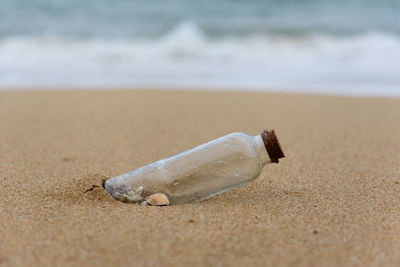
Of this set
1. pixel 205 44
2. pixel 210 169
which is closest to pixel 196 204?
pixel 210 169

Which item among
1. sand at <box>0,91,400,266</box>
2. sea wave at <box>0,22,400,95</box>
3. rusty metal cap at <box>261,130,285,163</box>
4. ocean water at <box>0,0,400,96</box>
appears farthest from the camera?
ocean water at <box>0,0,400,96</box>

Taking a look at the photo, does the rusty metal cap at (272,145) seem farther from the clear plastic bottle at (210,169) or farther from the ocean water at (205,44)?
the ocean water at (205,44)

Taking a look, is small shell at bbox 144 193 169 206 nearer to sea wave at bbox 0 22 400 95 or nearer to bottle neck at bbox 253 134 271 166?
bottle neck at bbox 253 134 271 166

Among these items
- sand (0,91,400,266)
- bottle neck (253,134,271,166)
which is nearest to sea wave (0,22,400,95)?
sand (0,91,400,266)

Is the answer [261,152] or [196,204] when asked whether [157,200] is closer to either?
[196,204]

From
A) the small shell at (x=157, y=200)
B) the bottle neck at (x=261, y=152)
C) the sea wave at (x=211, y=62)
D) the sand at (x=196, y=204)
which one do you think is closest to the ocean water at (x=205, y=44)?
the sea wave at (x=211, y=62)

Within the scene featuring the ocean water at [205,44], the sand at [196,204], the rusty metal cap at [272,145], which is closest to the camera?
the sand at [196,204]
